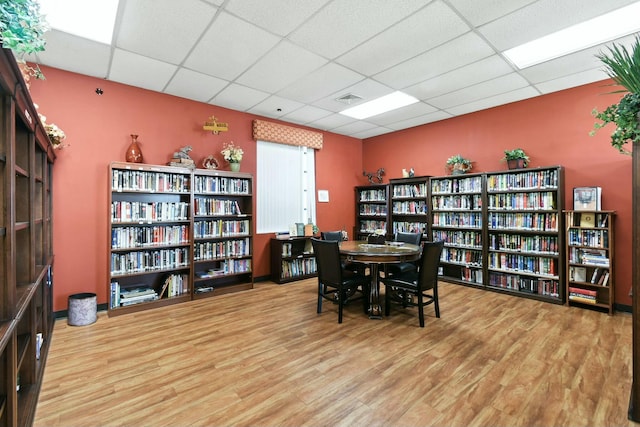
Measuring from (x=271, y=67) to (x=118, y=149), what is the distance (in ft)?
7.79

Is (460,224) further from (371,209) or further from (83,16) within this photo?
(83,16)

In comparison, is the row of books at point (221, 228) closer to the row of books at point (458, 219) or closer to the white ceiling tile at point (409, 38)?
the white ceiling tile at point (409, 38)

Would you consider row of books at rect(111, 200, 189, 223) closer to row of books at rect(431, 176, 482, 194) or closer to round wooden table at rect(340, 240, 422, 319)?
round wooden table at rect(340, 240, 422, 319)

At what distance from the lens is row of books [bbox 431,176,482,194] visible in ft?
16.4

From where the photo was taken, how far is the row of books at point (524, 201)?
13.9 ft

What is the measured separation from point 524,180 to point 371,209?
304 cm

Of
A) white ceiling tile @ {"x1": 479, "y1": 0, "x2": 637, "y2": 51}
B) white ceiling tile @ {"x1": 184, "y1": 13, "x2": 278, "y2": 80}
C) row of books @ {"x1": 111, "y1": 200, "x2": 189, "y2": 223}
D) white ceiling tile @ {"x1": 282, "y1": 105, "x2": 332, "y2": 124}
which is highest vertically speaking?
white ceiling tile @ {"x1": 282, "y1": 105, "x2": 332, "y2": 124}

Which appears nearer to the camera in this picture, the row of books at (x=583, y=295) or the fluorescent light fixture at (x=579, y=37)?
the fluorescent light fixture at (x=579, y=37)

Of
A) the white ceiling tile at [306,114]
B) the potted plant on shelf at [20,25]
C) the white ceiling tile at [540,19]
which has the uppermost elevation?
the white ceiling tile at [306,114]

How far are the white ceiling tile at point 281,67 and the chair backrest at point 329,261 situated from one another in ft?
6.87

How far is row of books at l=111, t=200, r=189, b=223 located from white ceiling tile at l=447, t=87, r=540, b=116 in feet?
15.3

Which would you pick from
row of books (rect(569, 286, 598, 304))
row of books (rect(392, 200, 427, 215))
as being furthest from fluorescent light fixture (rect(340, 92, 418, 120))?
row of books (rect(569, 286, 598, 304))

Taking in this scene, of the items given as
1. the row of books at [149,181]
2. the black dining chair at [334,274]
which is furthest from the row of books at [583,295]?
the row of books at [149,181]

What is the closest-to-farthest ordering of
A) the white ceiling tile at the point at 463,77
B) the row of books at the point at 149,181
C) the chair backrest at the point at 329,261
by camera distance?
the chair backrest at the point at 329,261
the white ceiling tile at the point at 463,77
the row of books at the point at 149,181
